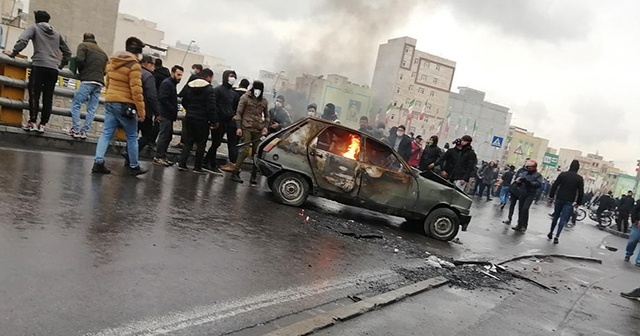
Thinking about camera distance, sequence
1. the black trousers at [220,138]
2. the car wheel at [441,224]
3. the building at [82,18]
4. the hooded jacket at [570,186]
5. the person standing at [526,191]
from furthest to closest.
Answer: the building at [82,18]
the person standing at [526,191]
the hooded jacket at [570,186]
the black trousers at [220,138]
the car wheel at [441,224]

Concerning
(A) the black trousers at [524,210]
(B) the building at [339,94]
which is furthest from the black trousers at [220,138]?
(B) the building at [339,94]

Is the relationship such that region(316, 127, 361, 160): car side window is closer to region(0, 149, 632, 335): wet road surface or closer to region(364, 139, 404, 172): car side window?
region(364, 139, 404, 172): car side window

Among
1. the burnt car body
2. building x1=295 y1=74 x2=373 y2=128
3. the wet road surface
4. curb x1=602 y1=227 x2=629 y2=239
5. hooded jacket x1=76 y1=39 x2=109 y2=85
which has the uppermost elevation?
building x1=295 y1=74 x2=373 y2=128

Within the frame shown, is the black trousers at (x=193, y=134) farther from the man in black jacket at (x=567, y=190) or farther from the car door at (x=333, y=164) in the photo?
the man in black jacket at (x=567, y=190)

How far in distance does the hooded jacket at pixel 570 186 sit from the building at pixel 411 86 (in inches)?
1746

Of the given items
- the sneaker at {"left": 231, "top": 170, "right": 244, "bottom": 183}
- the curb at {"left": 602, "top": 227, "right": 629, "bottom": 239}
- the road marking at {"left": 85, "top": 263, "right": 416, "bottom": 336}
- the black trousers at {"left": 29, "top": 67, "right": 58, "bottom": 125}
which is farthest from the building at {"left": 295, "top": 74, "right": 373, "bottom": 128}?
the road marking at {"left": 85, "top": 263, "right": 416, "bottom": 336}

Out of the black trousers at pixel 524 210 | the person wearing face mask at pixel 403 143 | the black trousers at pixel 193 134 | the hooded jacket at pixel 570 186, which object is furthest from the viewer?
the person wearing face mask at pixel 403 143

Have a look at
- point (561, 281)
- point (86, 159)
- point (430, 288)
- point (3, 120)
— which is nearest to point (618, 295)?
point (561, 281)

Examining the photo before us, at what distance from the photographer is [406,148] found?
13609 millimetres

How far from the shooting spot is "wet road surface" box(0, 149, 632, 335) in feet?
9.66

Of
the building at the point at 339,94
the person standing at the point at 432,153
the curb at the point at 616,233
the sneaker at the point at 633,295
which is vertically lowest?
the curb at the point at 616,233

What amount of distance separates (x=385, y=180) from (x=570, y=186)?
5.80m

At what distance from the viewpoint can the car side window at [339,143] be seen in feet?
24.5

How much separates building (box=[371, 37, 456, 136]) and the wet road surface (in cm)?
4951
